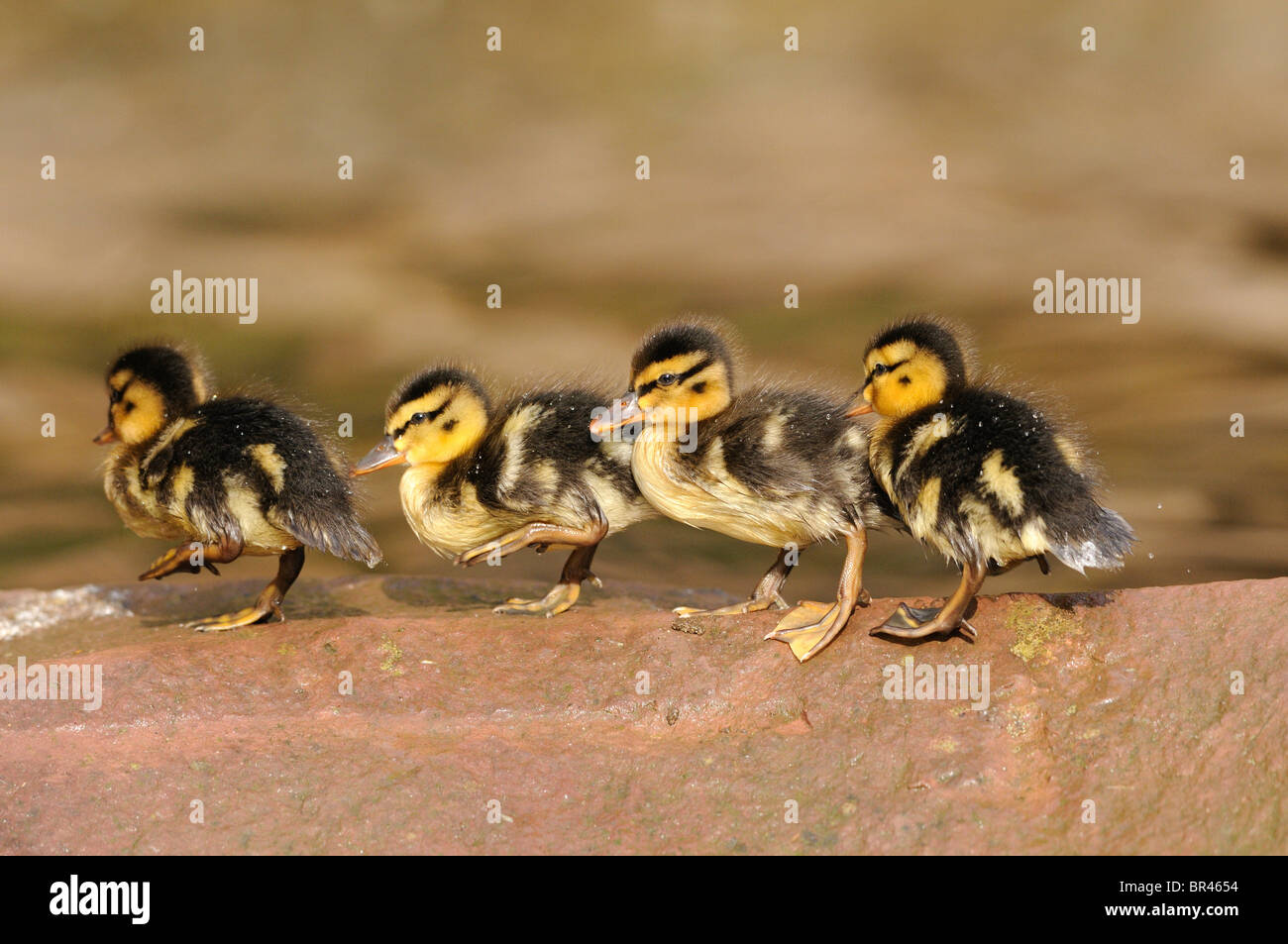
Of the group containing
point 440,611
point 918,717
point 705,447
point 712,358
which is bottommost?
point 918,717

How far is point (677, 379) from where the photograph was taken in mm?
2240

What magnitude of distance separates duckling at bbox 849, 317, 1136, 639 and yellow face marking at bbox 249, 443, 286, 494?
1.02 meters

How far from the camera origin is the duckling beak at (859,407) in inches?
87.2

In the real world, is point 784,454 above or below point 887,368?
below

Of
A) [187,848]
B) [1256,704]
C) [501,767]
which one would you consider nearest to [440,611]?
[501,767]

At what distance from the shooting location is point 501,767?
189 cm

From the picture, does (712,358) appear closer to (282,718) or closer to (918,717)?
(918,717)

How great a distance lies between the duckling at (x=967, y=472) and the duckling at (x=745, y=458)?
8 cm

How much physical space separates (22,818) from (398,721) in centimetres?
54

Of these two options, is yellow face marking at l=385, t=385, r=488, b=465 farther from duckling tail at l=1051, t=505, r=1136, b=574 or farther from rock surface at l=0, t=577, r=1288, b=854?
duckling tail at l=1051, t=505, r=1136, b=574

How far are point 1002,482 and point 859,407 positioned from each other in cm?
35
